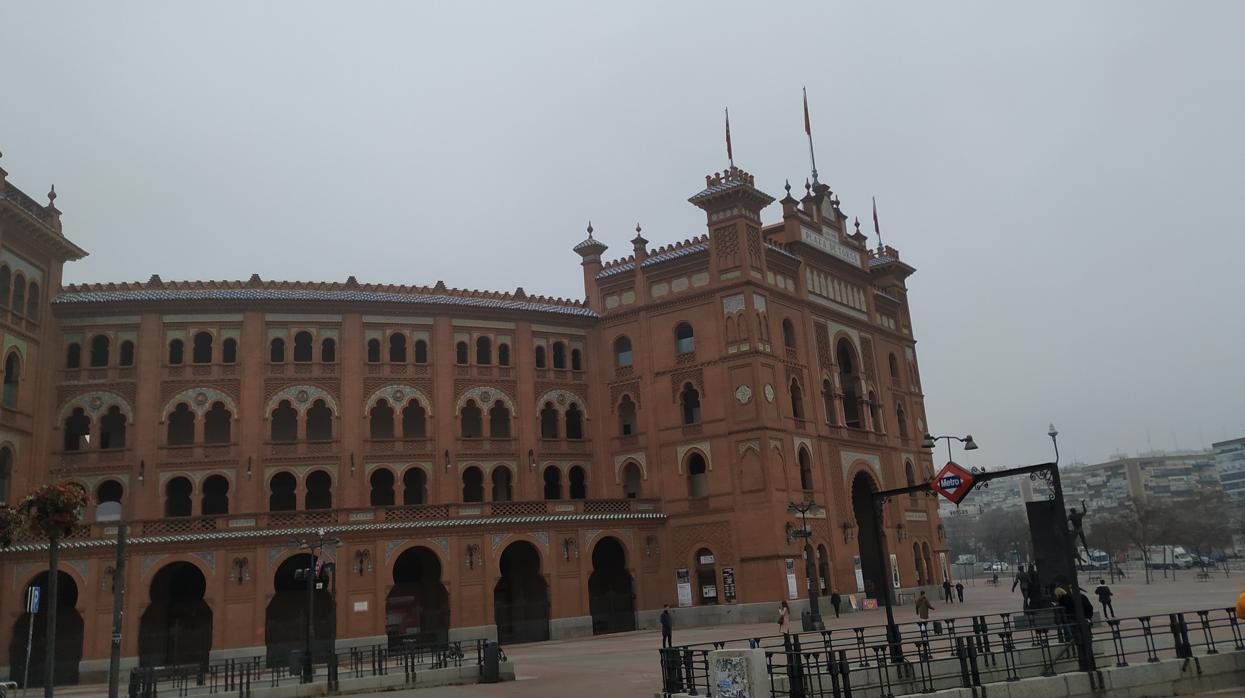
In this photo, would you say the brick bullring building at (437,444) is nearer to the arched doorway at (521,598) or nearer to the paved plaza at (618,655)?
the arched doorway at (521,598)

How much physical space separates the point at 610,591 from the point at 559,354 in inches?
490

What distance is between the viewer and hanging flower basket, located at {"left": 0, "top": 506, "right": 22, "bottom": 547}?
2300 centimetres

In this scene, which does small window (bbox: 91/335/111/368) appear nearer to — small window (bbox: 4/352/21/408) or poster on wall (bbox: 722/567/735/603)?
small window (bbox: 4/352/21/408)

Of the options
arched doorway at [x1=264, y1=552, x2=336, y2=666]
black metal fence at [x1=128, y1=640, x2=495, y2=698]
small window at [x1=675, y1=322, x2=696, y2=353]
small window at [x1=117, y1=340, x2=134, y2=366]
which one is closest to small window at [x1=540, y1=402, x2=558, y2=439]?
small window at [x1=675, y1=322, x2=696, y2=353]

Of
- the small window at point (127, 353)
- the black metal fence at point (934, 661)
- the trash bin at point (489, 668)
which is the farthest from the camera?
the small window at point (127, 353)

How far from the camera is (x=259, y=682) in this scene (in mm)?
24609

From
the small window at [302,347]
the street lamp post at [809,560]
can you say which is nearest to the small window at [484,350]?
the small window at [302,347]

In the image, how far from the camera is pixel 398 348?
46.9 meters

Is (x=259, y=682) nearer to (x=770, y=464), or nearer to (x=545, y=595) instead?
(x=545, y=595)

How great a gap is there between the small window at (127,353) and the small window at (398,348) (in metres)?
11.4

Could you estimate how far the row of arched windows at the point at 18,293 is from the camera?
128 feet

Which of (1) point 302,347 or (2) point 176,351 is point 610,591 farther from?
(2) point 176,351

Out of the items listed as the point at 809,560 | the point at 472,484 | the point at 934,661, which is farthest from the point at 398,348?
the point at 934,661

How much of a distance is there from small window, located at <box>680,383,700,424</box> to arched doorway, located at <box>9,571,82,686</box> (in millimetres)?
27695
